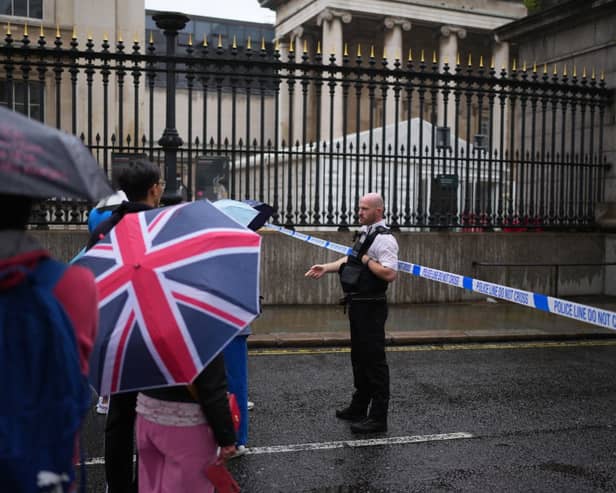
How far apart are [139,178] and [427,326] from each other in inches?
260

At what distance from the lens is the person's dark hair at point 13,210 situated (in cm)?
180

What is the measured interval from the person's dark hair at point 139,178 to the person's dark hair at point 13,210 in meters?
1.78

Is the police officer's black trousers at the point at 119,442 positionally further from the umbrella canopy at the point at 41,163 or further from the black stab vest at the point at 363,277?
the black stab vest at the point at 363,277

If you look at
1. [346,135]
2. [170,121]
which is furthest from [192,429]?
[346,135]

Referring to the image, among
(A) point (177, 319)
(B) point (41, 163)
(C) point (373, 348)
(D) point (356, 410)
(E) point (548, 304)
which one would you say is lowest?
(D) point (356, 410)

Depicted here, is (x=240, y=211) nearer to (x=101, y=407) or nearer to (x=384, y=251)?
(x=384, y=251)

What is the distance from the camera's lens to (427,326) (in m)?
9.55

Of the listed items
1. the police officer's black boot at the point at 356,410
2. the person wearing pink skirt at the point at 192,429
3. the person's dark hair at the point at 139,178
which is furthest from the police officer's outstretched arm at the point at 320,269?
the person wearing pink skirt at the point at 192,429

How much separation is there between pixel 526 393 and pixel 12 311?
5606mm

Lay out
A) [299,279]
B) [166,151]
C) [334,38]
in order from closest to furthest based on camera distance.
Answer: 1. [166,151]
2. [299,279]
3. [334,38]

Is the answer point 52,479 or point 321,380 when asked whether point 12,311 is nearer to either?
point 52,479

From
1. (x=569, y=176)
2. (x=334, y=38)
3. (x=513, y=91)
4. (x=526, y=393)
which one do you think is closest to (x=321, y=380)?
(x=526, y=393)

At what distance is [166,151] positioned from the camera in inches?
408

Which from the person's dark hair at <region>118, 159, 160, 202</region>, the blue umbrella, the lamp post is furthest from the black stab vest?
the lamp post
